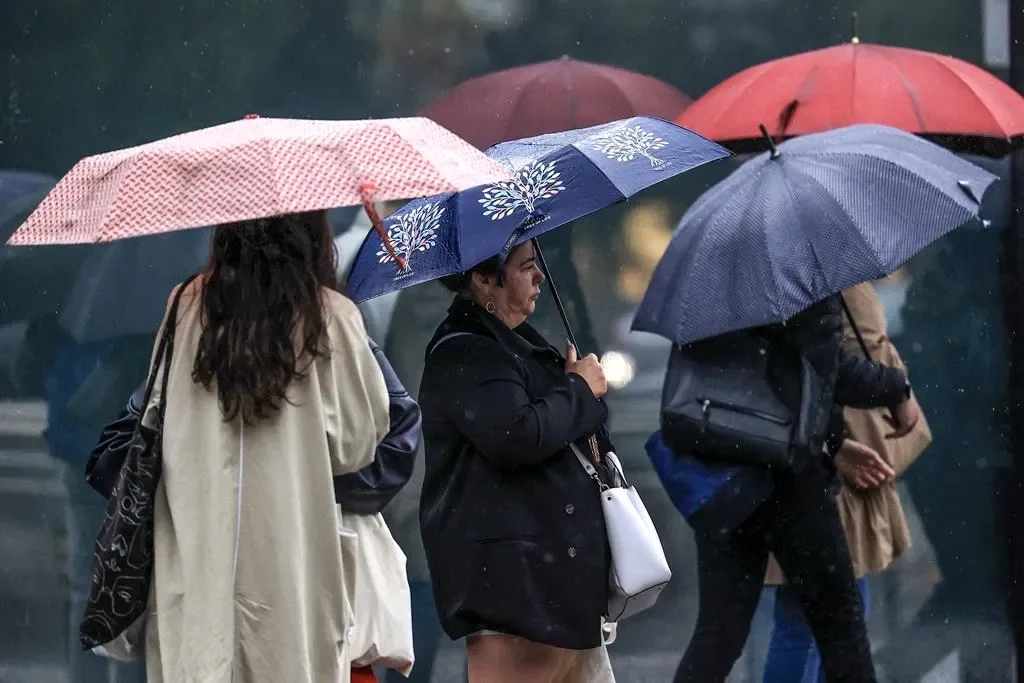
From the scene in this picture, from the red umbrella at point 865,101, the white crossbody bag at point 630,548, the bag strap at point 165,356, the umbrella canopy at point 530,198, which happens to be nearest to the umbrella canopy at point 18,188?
the umbrella canopy at point 530,198

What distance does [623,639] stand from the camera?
23.8 ft

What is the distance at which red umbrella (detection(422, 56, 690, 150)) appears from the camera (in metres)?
6.53

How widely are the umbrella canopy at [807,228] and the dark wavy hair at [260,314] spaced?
175cm

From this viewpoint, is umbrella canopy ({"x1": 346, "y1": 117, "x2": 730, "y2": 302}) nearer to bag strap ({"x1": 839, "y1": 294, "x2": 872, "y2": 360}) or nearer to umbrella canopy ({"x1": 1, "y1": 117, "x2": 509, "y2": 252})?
umbrella canopy ({"x1": 1, "y1": 117, "x2": 509, "y2": 252})

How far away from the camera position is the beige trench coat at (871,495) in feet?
20.1

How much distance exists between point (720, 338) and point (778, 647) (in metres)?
1.20

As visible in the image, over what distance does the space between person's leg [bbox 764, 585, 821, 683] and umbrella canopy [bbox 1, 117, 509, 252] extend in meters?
2.66

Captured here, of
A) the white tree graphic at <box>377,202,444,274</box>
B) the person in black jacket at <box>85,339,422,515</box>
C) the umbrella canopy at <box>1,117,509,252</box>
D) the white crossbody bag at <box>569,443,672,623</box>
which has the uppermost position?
the umbrella canopy at <box>1,117,509,252</box>

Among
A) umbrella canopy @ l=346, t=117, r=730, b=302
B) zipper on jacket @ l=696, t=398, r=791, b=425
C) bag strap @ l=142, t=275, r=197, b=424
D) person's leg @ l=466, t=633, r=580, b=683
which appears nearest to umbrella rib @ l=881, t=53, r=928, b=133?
zipper on jacket @ l=696, t=398, r=791, b=425

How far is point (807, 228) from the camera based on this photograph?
5.48 meters

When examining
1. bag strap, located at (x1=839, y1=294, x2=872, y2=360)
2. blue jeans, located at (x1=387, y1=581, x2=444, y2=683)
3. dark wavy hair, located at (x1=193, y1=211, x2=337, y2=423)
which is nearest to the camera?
dark wavy hair, located at (x1=193, y1=211, x2=337, y2=423)

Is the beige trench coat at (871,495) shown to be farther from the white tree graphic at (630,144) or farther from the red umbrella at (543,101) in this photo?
the white tree graphic at (630,144)

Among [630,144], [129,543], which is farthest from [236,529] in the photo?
[630,144]

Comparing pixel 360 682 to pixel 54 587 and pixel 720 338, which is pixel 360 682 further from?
pixel 54 587
